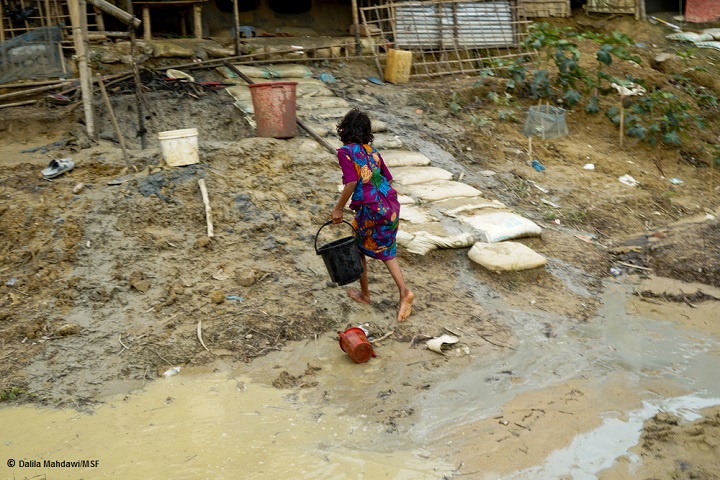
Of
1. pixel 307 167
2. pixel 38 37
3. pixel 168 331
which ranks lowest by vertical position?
pixel 168 331

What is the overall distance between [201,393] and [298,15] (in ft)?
25.5

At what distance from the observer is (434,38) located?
974cm

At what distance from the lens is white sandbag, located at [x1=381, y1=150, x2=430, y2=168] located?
6.75 m

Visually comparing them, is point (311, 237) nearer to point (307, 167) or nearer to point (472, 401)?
point (307, 167)

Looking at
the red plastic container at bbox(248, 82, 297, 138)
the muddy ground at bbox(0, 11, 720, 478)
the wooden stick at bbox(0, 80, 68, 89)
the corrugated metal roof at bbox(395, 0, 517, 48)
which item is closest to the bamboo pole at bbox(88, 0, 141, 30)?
the muddy ground at bbox(0, 11, 720, 478)

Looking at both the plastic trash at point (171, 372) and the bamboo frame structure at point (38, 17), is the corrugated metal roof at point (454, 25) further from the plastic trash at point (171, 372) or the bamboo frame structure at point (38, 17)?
the plastic trash at point (171, 372)

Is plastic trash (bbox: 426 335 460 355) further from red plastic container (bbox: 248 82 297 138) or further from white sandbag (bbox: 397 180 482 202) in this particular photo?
red plastic container (bbox: 248 82 297 138)

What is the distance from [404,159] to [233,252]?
237 cm

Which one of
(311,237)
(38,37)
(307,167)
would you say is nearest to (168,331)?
(311,237)

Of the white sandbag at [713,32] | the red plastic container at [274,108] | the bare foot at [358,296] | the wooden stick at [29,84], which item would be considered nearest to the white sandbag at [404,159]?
the red plastic container at [274,108]

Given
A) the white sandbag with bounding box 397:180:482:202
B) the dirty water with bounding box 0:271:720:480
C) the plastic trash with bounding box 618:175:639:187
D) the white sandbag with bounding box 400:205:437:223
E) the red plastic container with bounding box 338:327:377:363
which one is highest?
the white sandbag with bounding box 397:180:482:202

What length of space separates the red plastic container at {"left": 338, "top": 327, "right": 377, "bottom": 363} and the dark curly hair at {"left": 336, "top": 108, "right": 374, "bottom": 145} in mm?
1186

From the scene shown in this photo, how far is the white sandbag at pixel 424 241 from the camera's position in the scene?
17.4ft

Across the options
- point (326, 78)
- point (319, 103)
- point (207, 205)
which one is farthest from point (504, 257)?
point (326, 78)
